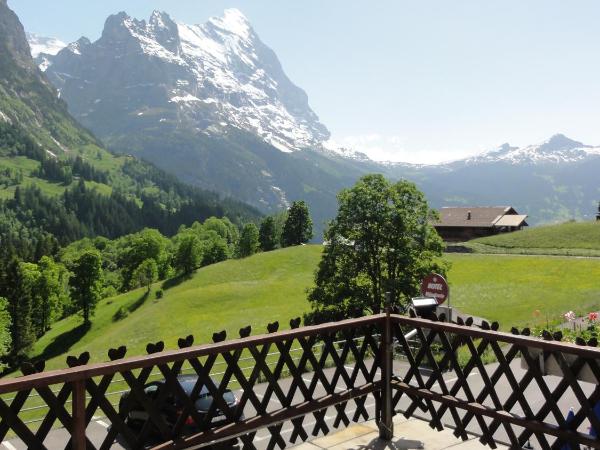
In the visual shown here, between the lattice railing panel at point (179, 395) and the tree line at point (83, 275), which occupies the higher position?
the lattice railing panel at point (179, 395)

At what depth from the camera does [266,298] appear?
3462 inches

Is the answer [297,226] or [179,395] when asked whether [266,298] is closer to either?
[297,226]

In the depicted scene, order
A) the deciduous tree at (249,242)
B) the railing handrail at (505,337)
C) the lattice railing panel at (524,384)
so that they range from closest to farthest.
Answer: the railing handrail at (505,337) → the lattice railing panel at (524,384) → the deciduous tree at (249,242)

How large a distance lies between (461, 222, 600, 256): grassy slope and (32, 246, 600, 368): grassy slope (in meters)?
11.5

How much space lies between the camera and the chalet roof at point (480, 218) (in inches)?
5207

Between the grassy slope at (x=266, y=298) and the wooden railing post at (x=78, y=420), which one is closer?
the wooden railing post at (x=78, y=420)

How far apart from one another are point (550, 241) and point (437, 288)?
289 feet

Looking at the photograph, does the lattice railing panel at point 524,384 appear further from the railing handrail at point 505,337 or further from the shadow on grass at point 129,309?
the shadow on grass at point 129,309

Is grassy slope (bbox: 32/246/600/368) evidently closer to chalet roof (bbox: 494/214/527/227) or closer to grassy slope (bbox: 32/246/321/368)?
grassy slope (bbox: 32/246/321/368)

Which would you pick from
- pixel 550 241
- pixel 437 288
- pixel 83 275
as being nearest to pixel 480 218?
pixel 550 241

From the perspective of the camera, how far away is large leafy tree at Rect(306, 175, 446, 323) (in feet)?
150

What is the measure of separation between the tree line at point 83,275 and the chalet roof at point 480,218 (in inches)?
1428

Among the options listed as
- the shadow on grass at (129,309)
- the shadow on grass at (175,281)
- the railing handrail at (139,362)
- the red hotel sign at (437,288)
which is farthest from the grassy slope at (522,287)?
the shadow on grass at (129,309)

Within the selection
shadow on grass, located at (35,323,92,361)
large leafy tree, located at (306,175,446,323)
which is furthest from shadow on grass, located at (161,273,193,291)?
large leafy tree, located at (306,175,446,323)
